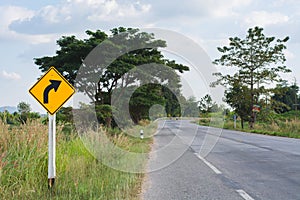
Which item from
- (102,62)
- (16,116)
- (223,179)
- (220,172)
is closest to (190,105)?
(102,62)

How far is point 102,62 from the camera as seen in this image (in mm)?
20750

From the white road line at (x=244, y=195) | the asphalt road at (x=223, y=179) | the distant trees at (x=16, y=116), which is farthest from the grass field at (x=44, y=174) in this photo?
the white road line at (x=244, y=195)

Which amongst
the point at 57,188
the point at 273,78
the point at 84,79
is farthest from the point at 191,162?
the point at 273,78

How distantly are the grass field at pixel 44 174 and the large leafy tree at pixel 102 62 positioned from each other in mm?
13069

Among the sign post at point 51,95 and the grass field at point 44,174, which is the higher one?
the sign post at point 51,95

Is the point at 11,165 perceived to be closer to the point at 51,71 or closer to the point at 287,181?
the point at 51,71

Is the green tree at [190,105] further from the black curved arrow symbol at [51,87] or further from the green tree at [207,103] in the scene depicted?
the black curved arrow symbol at [51,87]

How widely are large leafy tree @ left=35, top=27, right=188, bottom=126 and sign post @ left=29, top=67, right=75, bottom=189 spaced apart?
1436cm

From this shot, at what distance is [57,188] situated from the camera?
561 cm

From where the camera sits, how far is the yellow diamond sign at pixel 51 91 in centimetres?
581

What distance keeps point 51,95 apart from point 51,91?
7cm

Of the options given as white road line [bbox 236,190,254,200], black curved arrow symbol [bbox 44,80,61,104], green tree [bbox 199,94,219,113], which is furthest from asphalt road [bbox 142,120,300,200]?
green tree [bbox 199,94,219,113]

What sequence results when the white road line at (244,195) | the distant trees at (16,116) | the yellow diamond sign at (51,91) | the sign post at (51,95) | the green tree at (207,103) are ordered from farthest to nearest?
1. the green tree at (207,103)
2. the distant trees at (16,116)
3. the yellow diamond sign at (51,91)
4. the sign post at (51,95)
5. the white road line at (244,195)

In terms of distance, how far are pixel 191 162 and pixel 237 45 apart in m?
28.5
